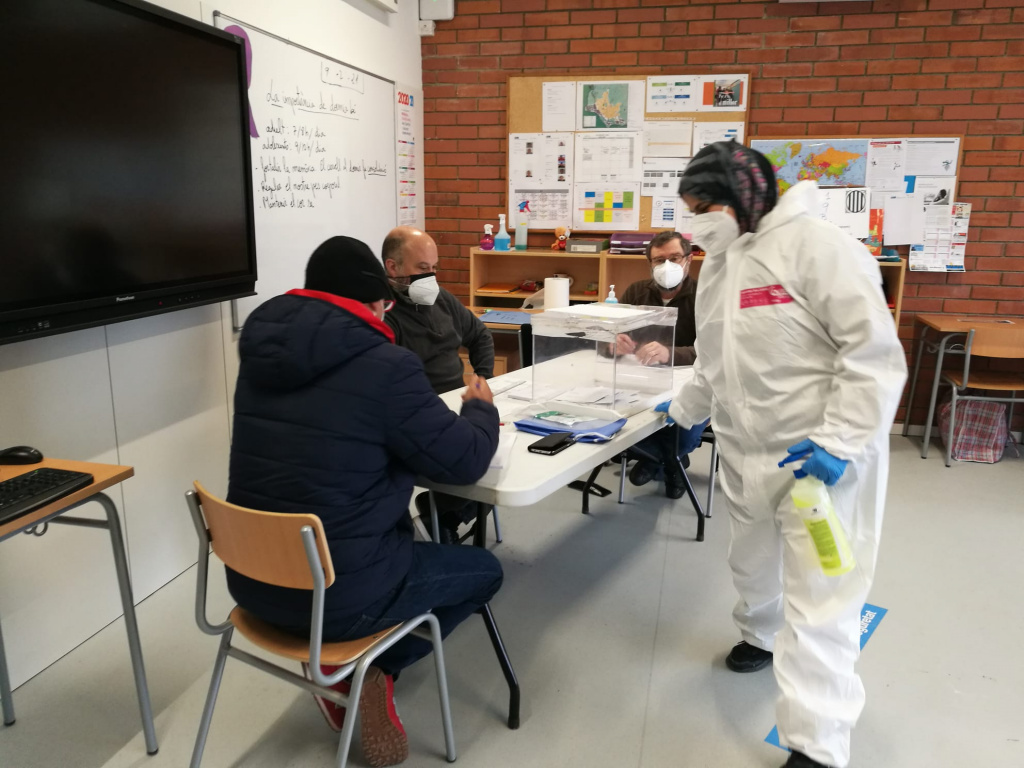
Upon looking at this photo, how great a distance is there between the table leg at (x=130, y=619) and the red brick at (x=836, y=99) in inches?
161

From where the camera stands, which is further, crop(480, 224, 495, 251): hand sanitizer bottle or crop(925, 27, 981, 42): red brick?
crop(480, 224, 495, 251): hand sanitizer bottle

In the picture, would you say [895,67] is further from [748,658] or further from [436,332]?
[748,658]

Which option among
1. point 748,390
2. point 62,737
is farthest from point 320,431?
point 62,737

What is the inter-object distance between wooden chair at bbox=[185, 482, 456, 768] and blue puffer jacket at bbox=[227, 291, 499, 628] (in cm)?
6

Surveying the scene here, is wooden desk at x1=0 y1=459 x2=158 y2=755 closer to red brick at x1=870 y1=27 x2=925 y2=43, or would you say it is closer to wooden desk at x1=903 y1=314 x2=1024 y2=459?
wooden desk at x1=903 y1=314 x2=1024 y2=459

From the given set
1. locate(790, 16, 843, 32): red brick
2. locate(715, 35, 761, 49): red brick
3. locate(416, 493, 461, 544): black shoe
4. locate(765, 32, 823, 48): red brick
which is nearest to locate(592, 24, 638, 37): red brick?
locate(715, 35, 761, 49): red brick

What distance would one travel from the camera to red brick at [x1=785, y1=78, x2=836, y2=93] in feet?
13.9

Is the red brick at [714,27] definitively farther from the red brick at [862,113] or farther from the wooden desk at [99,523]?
the wooden desk at [99,523]

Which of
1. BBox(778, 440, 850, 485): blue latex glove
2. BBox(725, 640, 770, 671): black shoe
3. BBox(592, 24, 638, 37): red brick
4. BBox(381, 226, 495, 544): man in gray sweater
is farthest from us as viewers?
BBox(592, 24, 638, 37): red brick

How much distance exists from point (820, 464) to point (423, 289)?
1.55m

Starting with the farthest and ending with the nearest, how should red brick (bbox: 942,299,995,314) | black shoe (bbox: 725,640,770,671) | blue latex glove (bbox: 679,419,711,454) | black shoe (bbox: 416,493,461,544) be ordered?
red brick (bbox: 942,299,995,314) → blue latex glove (bbox: 679,419,711,454) → black shoe (bbox: 416,493,461,544) → black shoe (bbox: 725,640,770,671)

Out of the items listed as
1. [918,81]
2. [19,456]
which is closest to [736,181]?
[19,456]

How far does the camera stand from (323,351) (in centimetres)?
146

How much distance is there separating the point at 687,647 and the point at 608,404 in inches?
30.5
